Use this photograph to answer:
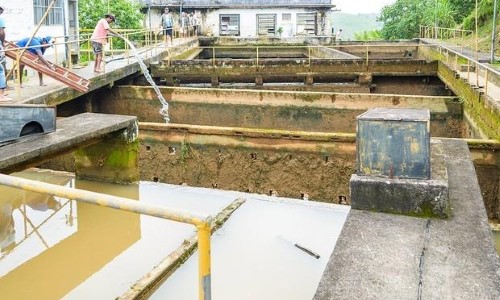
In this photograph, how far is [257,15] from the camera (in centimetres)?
3559

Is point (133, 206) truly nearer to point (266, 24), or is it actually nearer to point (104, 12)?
point (104, 12)

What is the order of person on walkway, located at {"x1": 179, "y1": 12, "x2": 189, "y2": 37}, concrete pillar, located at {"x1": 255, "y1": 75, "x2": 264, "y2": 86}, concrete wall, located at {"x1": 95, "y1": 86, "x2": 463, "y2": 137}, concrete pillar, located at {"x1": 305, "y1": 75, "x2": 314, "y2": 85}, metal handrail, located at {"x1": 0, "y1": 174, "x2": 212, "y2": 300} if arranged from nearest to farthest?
metal handrail, located at {"x1": 0, "y1": 174, "x2": 212, "y2": 300} < concrete wall, located at {"x1": 95, "y1": 86, "x2": 463, "y2": 137} < concrete pillar, located at {"x1": 305, "y1": 75, "x2": 314, "y2": 85} < concrete pillar, located at {"x1": 255, "y1": 75, "x2": 264, "y2": 86} < person on walkway, located at {"x1": 179, "y1": 12, "x2": 189, "y2": 37}

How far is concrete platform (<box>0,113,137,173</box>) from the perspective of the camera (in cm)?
569

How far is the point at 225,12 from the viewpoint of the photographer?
35.7 metres

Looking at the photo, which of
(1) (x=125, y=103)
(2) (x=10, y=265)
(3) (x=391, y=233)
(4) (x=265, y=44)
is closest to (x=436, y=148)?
(3) (x=391, y=233)

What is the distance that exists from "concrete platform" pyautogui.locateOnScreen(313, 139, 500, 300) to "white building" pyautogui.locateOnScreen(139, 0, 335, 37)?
1268 inches

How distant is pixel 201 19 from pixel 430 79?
76.5 ft

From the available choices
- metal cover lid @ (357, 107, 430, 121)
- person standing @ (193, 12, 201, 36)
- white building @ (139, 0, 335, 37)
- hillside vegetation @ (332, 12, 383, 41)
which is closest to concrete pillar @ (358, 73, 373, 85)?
metal cover lid @ (357, 107, 430, 121)

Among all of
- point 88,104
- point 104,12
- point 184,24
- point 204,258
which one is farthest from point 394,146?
point 184,24

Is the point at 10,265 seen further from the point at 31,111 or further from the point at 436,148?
the point at 436,148

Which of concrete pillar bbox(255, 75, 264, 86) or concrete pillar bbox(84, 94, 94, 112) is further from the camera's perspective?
concrete pillar bbox(255, 75, 264, 86)

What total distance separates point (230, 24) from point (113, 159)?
1163 inches

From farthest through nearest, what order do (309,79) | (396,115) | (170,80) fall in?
(170,80), (309,79), (396,115)

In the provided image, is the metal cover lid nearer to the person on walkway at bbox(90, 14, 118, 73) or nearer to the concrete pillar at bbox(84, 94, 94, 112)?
the person on walkway at bbox(90, 14, 118, 73)
